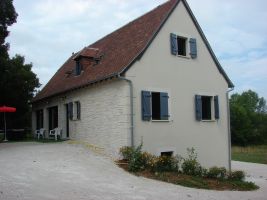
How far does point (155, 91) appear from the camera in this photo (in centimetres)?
1803

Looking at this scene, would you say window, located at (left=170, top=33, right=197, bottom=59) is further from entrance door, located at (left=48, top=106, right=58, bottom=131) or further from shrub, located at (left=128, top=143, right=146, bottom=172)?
entrance door, located at (left=48, top=106, right=58, bottom=131)

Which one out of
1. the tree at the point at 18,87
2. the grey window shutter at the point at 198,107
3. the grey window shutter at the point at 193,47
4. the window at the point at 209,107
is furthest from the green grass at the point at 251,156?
the tree at the point at 18,87

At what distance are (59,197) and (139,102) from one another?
26.6ft

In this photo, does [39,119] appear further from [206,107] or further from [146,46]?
[146,46]

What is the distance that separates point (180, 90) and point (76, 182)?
8778 mm

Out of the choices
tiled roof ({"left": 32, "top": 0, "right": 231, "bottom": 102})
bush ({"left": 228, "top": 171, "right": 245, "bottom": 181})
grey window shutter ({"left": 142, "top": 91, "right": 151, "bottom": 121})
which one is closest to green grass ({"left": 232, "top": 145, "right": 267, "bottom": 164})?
tiled roof ({"left": 32, "top": 0, "right": 231, "bottom": 102})

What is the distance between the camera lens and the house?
17.3m

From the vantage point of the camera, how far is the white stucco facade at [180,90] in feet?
57.5

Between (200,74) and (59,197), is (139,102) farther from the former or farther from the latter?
(59,197)

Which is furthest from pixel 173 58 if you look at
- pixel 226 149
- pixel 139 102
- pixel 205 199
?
pixel 205 199

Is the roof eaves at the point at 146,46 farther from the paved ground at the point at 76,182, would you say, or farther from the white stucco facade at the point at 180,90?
the paved ground at the point at 76,182

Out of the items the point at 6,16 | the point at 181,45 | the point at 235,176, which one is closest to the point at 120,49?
the point at 181,45

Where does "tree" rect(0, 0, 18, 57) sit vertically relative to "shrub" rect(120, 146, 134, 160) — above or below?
above

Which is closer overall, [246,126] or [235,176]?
[235,176]
